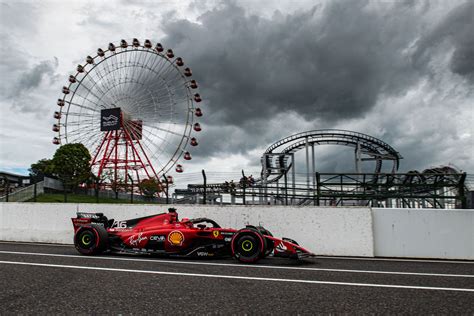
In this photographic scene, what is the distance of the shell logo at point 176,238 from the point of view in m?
8.40

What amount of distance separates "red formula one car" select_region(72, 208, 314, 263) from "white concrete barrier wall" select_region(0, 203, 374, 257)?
2.06 metres

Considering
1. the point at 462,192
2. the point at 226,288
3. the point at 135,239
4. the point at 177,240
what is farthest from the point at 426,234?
the point at 135,239

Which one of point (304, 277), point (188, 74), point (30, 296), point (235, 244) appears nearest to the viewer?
point (30, 296)

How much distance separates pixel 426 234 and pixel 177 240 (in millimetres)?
6122

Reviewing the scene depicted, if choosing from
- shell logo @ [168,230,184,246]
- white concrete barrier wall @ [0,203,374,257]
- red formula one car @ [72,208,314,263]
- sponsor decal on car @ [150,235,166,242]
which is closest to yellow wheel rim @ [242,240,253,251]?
red formula one car @ [72,208,314,263]

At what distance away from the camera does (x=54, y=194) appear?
113 feet

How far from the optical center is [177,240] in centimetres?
841

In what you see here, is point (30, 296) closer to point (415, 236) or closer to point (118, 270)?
point (118, 270)

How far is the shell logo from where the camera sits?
8.40 metres

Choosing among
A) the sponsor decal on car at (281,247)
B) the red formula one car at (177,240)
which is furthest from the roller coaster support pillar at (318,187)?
the sponsor decal on car at (281,247)

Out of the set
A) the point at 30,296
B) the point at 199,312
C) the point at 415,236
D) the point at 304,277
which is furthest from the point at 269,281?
the point at 415,236

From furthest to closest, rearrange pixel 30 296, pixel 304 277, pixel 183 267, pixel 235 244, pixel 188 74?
pixel 188 74 < pixel 235 244 < pixel 183 267 < pixel 304 277 < pixel 30 296

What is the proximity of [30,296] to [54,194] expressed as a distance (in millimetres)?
33092

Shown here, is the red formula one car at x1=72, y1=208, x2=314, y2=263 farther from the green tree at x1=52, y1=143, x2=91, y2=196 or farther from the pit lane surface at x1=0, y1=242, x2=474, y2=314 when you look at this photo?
the green tree at x1=52, y1=143, x2=91, y2=196
